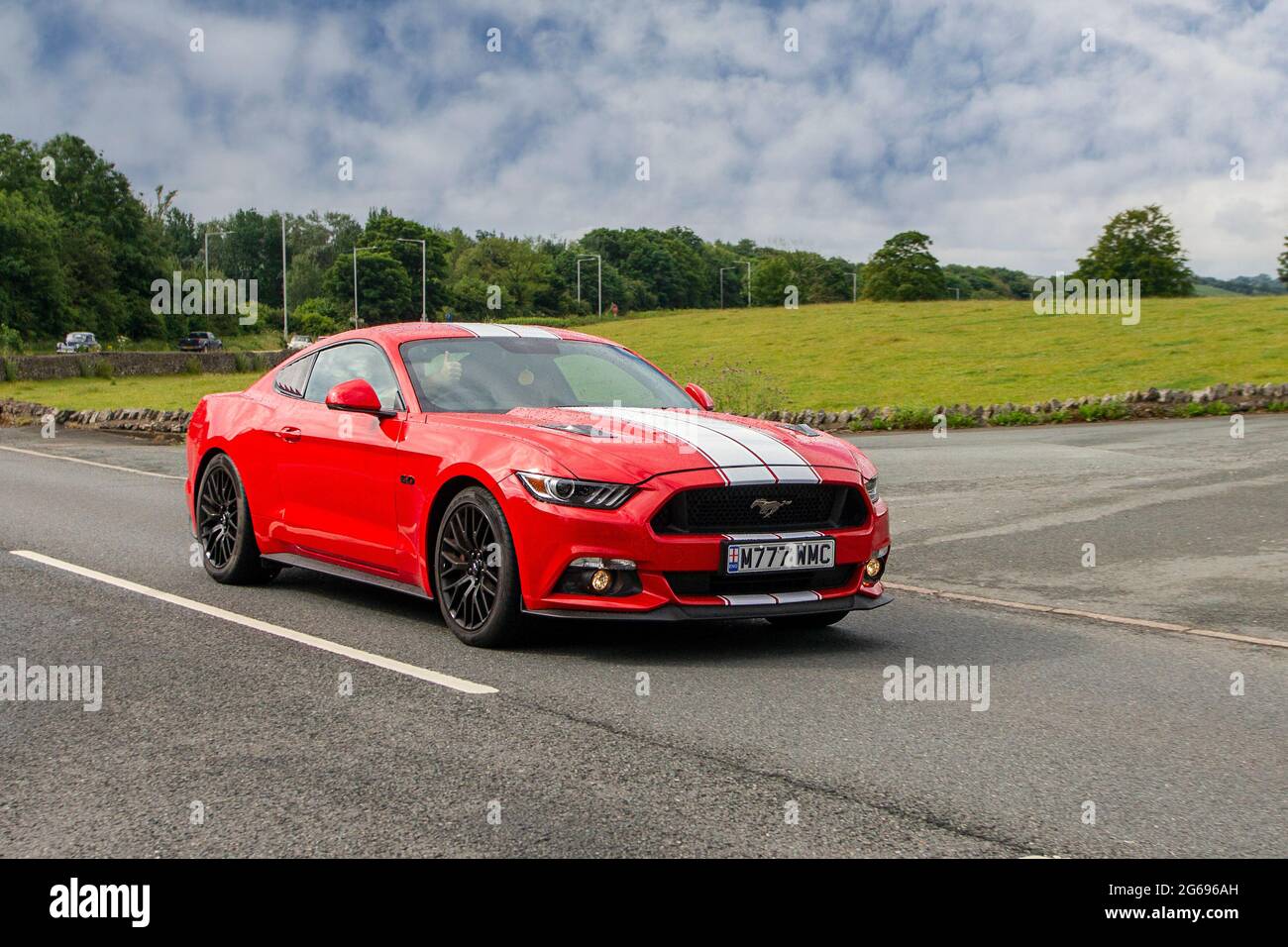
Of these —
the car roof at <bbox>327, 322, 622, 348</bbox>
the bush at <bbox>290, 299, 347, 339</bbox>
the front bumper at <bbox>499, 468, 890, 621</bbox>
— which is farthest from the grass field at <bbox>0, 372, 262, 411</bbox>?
the bush at <bbox>290, 299, 347, 339</bbox>

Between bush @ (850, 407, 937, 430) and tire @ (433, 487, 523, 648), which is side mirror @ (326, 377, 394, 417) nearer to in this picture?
tire @ (433, 487, 523, 648)

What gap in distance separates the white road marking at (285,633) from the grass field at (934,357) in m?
16.9

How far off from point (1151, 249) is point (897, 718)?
297ft

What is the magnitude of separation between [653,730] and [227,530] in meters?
4.64

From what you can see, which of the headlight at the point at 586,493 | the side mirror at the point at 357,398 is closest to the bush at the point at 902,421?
the side mirror at the point at 357,398

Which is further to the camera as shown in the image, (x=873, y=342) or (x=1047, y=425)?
(x=873, y=342)

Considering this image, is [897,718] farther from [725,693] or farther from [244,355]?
[244,355]

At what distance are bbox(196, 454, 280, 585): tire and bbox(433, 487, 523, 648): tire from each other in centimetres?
218

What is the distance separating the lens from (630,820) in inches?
172

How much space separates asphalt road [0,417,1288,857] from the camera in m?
4.29
